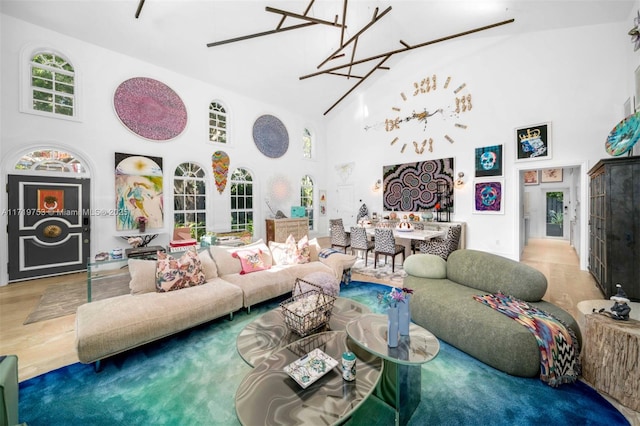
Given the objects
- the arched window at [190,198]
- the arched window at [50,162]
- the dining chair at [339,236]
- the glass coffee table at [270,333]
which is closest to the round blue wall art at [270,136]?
the arched window at [190,198]

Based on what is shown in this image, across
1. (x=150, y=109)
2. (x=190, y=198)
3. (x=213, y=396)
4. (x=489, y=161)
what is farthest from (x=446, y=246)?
(x=150, y=109)

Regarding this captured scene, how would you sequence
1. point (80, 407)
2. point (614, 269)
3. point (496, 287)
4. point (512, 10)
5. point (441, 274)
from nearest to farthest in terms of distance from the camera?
point (80, 407) → point (496, 287) → point (441, 274) → point (614, 269) → point (512, 10)

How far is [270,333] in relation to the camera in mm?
1943

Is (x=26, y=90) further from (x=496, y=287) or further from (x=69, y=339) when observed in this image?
(x=496, y=287)

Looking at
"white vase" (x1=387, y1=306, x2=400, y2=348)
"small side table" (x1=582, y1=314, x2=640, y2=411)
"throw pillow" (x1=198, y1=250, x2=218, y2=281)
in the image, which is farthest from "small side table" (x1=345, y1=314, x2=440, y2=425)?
"throw pillow" (x1=198, y1=250, x2=218, y2=281)

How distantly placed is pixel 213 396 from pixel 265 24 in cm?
545

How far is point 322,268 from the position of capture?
3.54 metres

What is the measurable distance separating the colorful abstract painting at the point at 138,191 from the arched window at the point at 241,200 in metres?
1.68

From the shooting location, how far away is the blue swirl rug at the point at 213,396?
1543 mm

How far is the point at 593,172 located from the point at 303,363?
16.7 ft

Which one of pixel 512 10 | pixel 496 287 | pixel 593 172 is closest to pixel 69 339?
pixel 496 287

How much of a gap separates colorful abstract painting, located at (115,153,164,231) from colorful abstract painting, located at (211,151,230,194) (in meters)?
1.17

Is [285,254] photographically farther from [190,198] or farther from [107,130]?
[107,130]

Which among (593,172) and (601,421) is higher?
(593,172)
